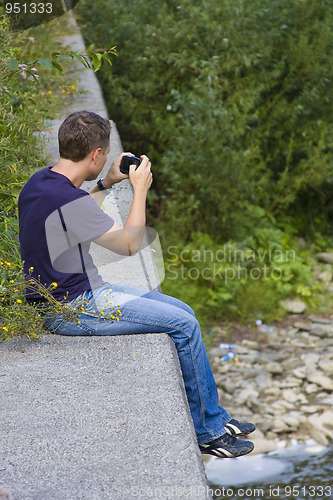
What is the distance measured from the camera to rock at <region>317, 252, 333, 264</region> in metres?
7.03

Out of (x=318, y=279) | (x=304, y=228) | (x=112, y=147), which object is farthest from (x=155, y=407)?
(x=304, y=228)

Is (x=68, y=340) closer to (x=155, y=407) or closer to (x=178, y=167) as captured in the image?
(x=155, y=407)

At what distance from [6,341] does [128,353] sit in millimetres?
546

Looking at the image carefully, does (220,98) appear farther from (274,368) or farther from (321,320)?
(274,368)

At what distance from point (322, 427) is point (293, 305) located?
163cm

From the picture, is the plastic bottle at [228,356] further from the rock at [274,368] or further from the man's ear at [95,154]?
the man's ear at [95,154]

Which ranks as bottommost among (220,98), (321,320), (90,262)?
(321,320)

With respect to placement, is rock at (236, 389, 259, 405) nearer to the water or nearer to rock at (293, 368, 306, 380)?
rock at (293, 368, 306, 380)

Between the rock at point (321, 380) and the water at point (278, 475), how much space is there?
0.66 metres

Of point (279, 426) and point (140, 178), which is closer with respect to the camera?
point (140, 178)

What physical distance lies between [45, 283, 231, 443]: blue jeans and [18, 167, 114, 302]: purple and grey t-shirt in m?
0.10

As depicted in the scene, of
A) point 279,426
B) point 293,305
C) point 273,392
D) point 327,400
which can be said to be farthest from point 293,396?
point 293,305

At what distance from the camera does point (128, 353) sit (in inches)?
104

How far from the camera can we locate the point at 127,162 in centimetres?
299
